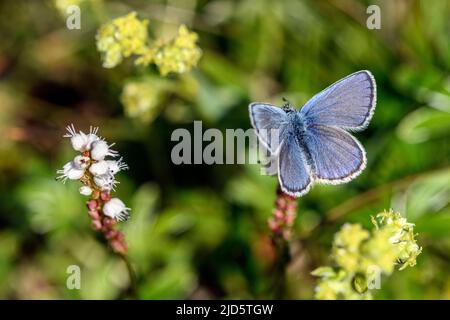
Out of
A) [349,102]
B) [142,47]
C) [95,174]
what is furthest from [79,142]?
[349,102]

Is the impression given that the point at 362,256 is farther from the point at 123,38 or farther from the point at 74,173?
the point at 123,38

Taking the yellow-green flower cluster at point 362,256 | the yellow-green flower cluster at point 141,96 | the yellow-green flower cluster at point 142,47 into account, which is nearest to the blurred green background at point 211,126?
the yellow-green flower cluster at point 141,96

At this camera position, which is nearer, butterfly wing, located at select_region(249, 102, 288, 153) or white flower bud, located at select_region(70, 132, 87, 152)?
white flower bud, located at select_region(70, 132, 87, 152)

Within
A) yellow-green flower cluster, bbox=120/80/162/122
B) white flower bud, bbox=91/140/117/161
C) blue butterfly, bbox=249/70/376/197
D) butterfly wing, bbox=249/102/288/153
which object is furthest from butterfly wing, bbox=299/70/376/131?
yellow-green flower cluster, bbox=120/80/162/122

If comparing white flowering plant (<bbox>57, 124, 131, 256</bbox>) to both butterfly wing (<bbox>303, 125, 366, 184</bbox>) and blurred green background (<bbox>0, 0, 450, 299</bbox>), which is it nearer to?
butterfly wing (<bbox>303, 125, 366, 184</bbox>)

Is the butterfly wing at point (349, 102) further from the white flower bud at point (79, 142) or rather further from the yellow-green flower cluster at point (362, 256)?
the white flower bud at point (79, 142)

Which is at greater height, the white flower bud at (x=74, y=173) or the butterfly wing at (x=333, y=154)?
the butterfly wing at (x=333, y=154)
